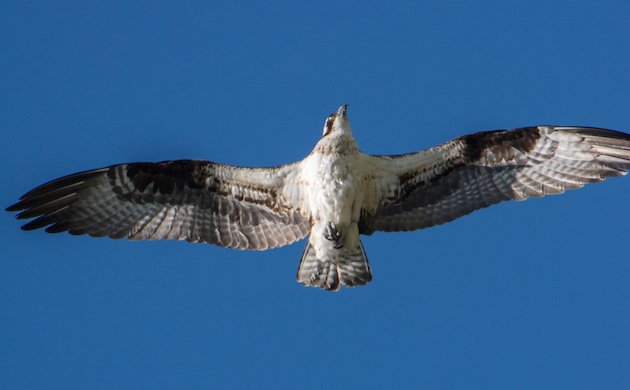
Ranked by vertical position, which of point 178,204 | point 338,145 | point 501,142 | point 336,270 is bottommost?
point 336,270

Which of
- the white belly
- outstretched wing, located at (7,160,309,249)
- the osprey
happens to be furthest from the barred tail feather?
outstretched wing, located at (7,160,309,249)

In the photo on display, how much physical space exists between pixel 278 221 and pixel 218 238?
0.79 m

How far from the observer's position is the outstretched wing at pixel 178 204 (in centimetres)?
1141

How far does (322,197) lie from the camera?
35.0 ft

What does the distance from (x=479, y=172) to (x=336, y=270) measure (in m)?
2.18

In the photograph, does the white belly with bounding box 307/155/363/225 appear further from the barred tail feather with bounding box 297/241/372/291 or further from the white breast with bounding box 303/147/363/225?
the barred tail feather with bounding box 297/241/372/291

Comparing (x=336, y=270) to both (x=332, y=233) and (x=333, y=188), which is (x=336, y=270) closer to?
(x=332, y=233)

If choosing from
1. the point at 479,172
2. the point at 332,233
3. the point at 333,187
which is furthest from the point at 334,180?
the point at 479,172

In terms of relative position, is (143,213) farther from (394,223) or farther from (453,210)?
(453,210)

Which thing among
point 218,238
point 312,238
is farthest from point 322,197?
point 218,238

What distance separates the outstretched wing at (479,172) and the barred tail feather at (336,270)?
0.53m

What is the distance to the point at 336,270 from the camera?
429 inches

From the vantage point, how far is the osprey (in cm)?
1093

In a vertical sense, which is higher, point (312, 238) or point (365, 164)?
point (365, 164)
